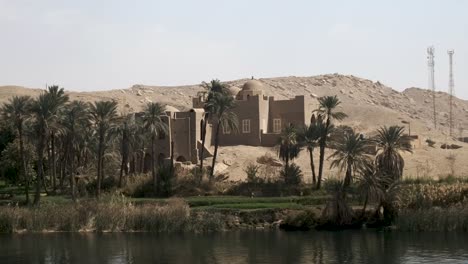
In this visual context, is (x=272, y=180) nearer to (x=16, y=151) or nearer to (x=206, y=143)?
(x=206, y=143)

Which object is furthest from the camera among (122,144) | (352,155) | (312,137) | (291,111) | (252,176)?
(291,111)

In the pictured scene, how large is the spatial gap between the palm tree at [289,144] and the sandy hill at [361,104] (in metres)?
5.11

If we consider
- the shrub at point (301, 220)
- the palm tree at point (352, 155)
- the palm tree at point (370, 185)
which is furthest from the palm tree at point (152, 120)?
the palm tree at point (370, 185)

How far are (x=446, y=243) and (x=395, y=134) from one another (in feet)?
42.4

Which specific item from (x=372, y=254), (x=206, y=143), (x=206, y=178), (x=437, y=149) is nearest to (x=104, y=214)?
(x=206, y=178)

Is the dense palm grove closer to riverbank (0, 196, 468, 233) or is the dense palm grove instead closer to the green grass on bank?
riverbank (0, 196, 468, 233)

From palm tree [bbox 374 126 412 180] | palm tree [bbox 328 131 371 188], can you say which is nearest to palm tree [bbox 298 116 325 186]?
palm tree [bbox 374 126 412 180]

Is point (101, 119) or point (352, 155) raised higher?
point (101, 119)

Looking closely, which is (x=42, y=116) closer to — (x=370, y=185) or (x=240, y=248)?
(x=240, y=248)

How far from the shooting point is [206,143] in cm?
6500

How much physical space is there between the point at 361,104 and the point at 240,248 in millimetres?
85475

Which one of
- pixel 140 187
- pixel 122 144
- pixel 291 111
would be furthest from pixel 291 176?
pixel 291 111

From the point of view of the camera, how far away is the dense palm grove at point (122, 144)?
47272mm

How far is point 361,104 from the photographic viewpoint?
119m
